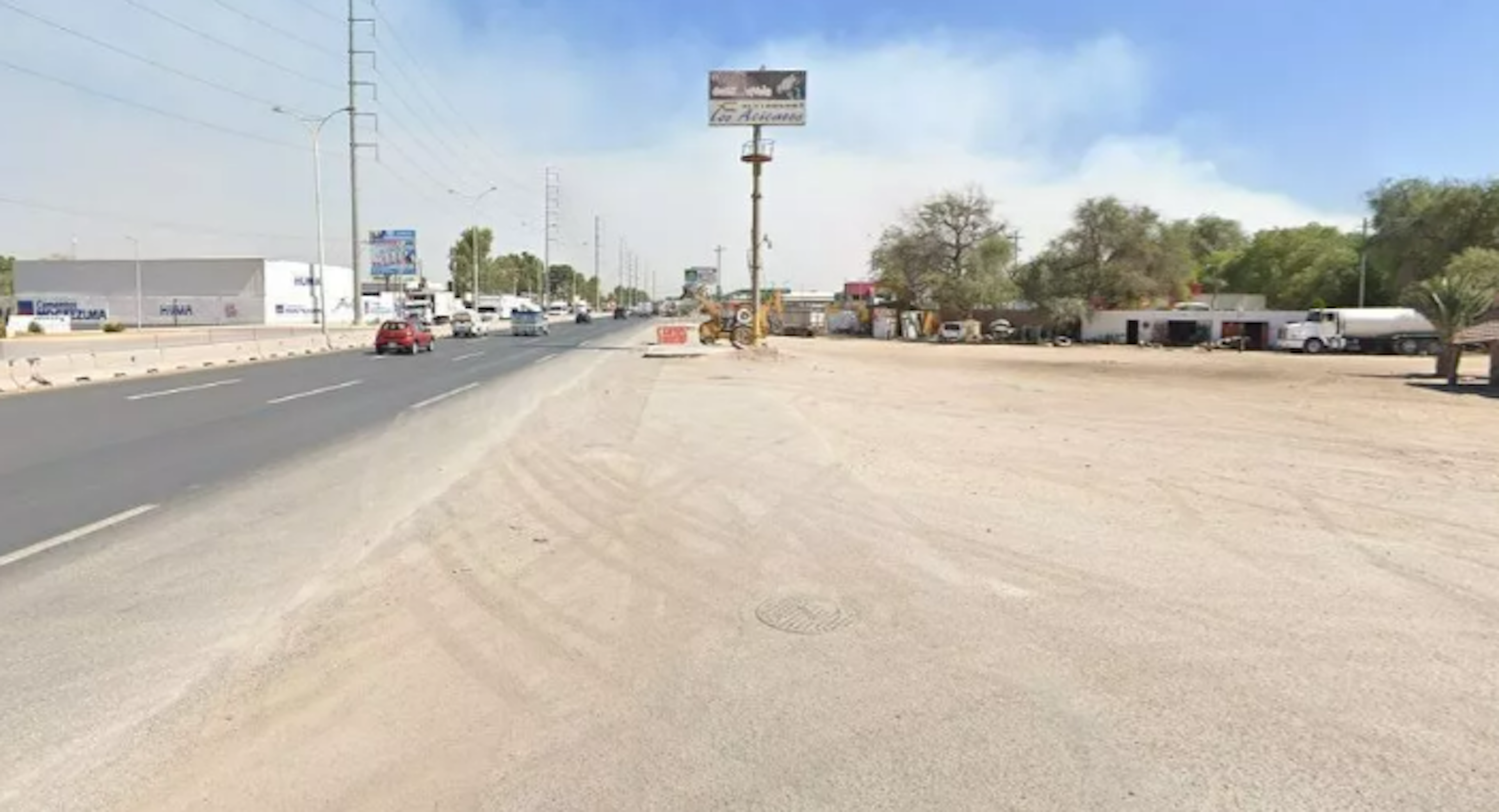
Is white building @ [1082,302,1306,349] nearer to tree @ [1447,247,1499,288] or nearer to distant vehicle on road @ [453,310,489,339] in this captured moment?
tree @ [1447,247,1499,288]

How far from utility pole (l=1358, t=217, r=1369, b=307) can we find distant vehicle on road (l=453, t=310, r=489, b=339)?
66.9 metres

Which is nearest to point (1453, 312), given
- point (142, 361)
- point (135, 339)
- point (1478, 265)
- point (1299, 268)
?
point (1478, 265)

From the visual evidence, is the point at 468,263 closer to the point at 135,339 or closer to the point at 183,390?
the point at 135,339

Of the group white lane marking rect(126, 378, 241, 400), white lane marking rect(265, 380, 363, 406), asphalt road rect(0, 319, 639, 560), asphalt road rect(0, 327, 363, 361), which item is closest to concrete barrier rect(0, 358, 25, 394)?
asphalt road rect(0, 319, 639, 560)

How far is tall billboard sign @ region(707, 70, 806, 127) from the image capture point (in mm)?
46812

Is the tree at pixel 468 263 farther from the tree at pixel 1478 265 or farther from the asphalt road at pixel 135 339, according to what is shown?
the tree at pixel 1478 265

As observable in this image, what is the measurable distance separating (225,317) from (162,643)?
86.6 m

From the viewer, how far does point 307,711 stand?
4.15 m

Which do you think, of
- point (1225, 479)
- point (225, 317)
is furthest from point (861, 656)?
point (225, 317)

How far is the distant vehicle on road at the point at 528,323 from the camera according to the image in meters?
61.3

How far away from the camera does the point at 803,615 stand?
559 cm

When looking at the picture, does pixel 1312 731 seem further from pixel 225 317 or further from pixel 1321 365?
pixel 225 317

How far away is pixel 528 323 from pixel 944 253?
120ft

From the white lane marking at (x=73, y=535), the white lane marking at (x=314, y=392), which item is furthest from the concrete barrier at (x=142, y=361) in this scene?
the white lane marking at (x=73, y=535)
